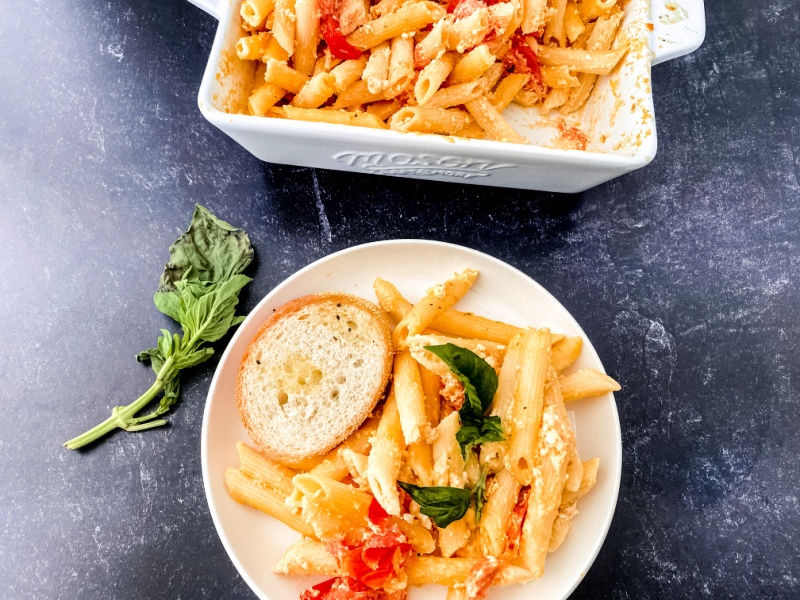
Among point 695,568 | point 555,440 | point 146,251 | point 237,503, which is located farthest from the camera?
point 146,251

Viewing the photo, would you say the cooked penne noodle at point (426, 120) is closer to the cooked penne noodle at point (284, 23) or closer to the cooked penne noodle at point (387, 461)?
the cooked penne noodle at point (284, 23)

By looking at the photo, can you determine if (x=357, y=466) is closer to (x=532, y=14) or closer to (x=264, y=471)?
(x=264, y=471)

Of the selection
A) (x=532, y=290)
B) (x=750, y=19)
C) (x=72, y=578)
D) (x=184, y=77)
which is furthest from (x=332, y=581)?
(x=750, y=19)

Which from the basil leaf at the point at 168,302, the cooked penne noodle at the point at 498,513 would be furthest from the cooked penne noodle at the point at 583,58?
the basil leaf at the point at 168,302

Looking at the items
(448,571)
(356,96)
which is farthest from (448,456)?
(356,96)

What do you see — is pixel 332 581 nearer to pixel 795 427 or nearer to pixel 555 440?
pixel 555 440
